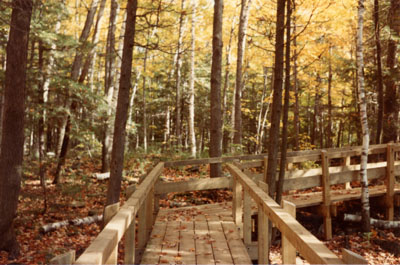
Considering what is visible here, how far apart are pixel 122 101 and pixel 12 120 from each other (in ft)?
8.41

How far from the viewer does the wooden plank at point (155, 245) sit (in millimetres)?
4688

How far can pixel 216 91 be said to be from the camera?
10.9 metres

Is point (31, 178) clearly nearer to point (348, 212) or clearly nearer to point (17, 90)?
point (17, 90)

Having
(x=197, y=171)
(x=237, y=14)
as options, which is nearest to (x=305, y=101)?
(x=237, y=14)

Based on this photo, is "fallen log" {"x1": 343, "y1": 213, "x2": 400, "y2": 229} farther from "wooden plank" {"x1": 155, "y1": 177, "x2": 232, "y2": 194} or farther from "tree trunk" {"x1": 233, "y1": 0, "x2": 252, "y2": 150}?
"tree trunk" {"x1": 233, "y1": 0, "x2": 252, "y2": 150}

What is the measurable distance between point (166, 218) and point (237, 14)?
19408mm

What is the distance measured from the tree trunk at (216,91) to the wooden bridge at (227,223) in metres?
1.10

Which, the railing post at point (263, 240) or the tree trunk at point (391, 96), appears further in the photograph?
the tree trunk at point (391, 96)

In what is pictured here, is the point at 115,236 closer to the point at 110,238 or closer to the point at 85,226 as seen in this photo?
the point at 110,238

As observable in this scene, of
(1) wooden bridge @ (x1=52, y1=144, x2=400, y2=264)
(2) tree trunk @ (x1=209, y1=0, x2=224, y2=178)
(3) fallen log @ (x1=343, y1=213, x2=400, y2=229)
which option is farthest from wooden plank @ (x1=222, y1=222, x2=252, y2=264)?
(3) fallen log @ (x1=343, y1=213, x2=400, y2=229)

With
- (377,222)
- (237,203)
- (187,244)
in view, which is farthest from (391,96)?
(187,244)

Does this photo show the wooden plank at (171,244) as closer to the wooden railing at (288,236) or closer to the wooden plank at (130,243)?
the wooden plank at (130,243)

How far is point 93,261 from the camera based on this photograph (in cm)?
192

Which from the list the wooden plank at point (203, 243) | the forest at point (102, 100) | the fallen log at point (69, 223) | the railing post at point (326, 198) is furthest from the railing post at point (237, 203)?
the fallen log at point (69, 223)
